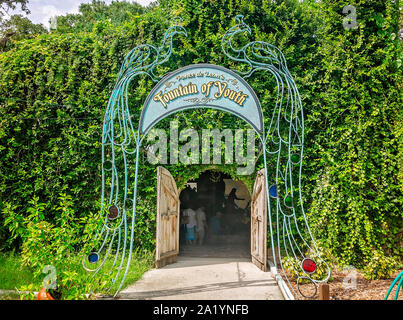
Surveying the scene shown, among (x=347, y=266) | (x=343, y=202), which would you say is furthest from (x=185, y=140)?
(x=347, y=266)

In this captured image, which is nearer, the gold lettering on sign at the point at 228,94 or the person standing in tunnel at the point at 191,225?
the gold lettering on sign at the point at 228,94

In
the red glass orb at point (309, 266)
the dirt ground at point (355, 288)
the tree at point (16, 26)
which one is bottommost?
the dirt ground at point (355, 288)

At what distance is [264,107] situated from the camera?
745 centimetres

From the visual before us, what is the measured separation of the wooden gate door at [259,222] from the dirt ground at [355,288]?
0.82 meters

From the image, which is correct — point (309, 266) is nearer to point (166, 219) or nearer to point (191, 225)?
point (166, 219)

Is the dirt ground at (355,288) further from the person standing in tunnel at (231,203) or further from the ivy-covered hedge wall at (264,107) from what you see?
the person standing in tunnel at (231,203)

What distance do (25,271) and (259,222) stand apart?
474 cm

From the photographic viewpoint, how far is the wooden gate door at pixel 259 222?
6371 millimetres

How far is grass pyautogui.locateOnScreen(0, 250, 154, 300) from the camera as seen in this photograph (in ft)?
18.0

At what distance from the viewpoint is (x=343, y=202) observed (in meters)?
6.66

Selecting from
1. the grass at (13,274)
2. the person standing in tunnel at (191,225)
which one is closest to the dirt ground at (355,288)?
the person standing in tunnel at (191,225)
